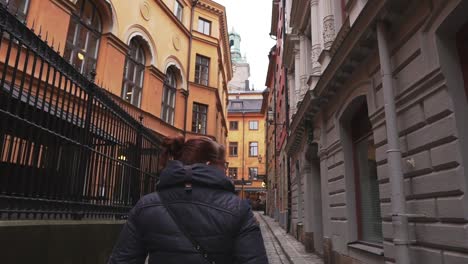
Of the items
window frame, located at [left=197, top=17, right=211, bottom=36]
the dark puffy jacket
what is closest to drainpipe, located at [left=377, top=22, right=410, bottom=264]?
the dark puffy jacket

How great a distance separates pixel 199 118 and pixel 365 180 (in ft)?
56.9

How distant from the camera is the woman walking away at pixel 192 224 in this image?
6.19ft

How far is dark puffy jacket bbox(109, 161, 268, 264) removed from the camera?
189cm

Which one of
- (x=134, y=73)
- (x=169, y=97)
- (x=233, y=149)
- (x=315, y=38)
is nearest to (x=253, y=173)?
(x=233, y=149)

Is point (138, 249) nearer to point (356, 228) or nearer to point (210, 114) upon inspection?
point (356, 228)

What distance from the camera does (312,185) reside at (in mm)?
12000

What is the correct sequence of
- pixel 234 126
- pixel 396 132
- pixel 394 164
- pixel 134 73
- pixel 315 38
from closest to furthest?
pixel 394 164
pixel 396 132
pixel 315 38
pixel 134 73
pixel 234 126

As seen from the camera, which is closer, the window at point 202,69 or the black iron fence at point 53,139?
the black iron fence at point 53,139

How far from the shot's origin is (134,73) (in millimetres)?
17594

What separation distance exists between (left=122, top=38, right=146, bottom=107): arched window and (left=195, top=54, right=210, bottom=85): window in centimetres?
632

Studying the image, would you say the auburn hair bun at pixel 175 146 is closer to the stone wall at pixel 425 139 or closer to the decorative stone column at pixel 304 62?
the stone wall at pixel 425 139

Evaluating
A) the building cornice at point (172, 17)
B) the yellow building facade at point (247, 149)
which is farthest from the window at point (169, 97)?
the yellow building facade at point (247, 149)

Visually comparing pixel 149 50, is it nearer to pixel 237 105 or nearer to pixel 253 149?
pixel 253 149

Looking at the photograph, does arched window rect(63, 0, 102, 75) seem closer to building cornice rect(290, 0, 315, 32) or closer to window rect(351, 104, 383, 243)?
building cornice rect(290, 0, 315, 32)
